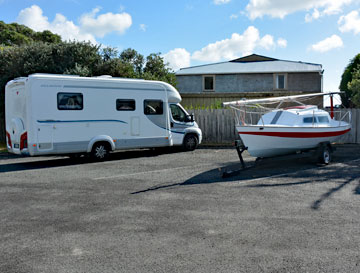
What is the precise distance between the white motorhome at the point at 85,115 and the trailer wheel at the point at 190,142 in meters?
0.77

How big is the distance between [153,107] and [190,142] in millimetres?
2732

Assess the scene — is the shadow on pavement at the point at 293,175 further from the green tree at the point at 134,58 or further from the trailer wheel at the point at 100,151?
the green tree at the point at 134,58

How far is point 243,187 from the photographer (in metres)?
8.45

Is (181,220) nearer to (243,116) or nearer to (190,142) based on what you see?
(243,116)

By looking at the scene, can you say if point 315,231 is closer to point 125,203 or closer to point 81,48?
point 125,203

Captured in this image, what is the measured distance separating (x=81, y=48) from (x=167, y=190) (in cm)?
1685

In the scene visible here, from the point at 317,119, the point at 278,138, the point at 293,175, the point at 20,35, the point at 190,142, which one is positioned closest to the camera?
the point at 293,175

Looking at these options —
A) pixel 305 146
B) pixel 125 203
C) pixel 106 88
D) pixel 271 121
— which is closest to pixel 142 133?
pixel 106 88

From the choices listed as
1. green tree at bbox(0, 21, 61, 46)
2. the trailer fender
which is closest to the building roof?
the trailer fender

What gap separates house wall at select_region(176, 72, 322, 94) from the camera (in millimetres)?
31016

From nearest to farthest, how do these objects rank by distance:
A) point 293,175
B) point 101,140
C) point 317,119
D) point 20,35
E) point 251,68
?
point 293,175 → point 317,119 → point 101,140 → point 251,68 → point 20,35

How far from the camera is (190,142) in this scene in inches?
642

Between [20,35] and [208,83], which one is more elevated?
[20,35]

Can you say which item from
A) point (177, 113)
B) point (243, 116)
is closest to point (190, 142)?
point (177, 113)
